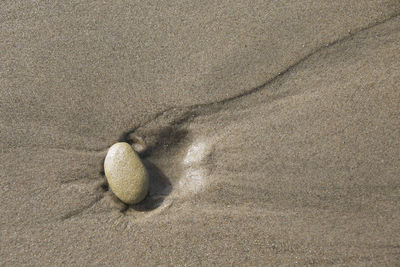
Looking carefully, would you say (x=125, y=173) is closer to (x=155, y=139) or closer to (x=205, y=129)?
(x=155, y=139)

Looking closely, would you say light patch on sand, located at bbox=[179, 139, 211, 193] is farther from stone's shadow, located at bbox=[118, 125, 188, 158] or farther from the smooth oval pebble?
the smooth oval pebble

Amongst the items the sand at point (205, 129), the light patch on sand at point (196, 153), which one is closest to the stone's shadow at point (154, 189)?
the sand at point (205, 129)

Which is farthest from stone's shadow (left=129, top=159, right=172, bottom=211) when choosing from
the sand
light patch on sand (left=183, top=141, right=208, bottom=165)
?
light patch on sand (left=183, top=141, right=208, bottom=165)

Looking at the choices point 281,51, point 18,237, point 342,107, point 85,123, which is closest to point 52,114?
point 85,123

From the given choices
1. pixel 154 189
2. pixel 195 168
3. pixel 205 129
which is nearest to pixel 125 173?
pixel 154 189

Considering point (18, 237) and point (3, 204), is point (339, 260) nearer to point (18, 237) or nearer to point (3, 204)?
point (18, 237)

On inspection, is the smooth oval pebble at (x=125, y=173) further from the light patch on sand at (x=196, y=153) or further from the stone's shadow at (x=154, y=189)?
the light patch on sand at (x=196, y=153)

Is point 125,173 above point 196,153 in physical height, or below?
above
